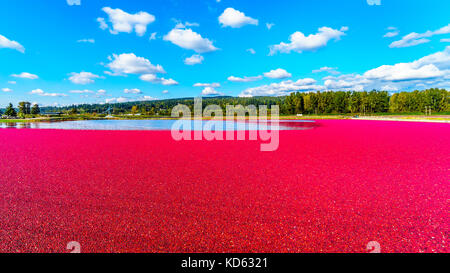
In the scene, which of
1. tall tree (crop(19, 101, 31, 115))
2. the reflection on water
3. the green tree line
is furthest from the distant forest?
tall tree (crop(19, 101, 31, 115))

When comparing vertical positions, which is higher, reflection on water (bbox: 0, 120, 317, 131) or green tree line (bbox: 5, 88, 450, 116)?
green tree line (bbox: 5, 88, 450, 116)

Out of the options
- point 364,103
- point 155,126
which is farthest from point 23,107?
point 364,103

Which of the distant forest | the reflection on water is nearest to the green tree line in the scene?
the distant forest

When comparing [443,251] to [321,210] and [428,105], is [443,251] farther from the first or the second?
[428,105]

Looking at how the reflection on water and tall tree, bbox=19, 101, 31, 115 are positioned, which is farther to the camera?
tall tree, bbox=19, 101, 31, 115

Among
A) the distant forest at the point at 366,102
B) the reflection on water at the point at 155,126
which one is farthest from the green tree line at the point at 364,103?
the reflection on water at the point at 155,126

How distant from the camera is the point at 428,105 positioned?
267 ft

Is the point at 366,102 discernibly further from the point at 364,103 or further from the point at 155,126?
the point at 155,126

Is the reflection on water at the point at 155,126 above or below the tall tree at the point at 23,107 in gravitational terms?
below

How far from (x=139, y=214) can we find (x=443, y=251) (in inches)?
209

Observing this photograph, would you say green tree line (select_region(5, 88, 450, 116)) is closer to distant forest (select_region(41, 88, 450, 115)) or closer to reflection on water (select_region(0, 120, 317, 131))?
distant forest (select_region(41, 88, 450, 115))

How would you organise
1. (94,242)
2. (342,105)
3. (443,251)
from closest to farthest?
(443,251)
(94,242)
(342,105)

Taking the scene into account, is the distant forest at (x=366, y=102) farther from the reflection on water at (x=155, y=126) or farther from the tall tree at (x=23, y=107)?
the tall tree at (x=23, y=107)
